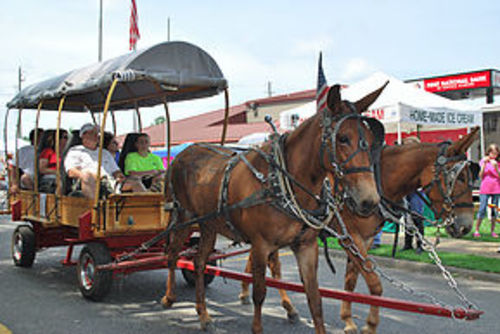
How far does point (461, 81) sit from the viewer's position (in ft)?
69.1

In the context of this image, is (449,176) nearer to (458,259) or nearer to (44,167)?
(458,259)

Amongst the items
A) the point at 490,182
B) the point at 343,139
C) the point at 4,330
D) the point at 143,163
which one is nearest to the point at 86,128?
the point at 143,163

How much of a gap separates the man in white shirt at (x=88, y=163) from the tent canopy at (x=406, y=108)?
575 centimetres

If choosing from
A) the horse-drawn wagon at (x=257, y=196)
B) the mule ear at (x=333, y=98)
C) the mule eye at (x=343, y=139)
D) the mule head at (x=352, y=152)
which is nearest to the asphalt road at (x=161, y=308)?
the horse-drawn wagon at (x=257, y=196)

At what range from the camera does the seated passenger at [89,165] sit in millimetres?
6309

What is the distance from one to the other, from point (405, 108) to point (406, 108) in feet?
0.12

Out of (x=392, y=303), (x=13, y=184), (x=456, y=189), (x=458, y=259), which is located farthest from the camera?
(x=13, y=184)

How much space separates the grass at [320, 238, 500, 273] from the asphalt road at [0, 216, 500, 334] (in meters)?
0.45

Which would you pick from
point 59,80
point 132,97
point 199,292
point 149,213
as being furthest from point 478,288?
point 59,80

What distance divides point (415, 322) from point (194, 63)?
393cm

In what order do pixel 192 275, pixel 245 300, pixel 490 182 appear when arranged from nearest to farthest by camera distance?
1. pixel 245 300
2. pixel 192 275
3. pixel 490 182

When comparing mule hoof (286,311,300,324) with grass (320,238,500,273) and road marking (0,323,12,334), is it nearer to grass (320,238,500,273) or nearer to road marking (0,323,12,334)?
road marking (0,323,12,334)

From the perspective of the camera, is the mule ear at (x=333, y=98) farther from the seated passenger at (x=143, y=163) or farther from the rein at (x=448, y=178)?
the seated passenger at (x=143, y=163)

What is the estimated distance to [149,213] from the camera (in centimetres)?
611
